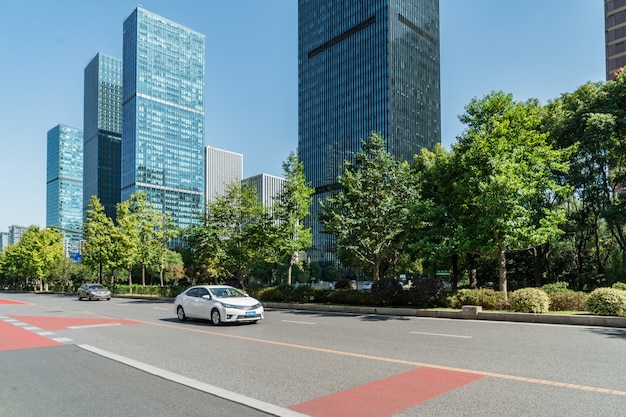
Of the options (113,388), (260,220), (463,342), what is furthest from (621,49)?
(113,388)

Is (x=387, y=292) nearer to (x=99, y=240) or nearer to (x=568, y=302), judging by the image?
(x=568, y=302)

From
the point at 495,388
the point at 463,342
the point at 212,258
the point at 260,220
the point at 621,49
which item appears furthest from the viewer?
the point at 621,49

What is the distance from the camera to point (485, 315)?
17.0 metres

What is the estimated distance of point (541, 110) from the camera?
27453 mm

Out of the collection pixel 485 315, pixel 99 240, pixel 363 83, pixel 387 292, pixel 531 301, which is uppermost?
pixel 363 83

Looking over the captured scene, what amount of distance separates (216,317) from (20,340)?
5947 mm

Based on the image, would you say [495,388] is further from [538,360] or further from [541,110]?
[541,110]

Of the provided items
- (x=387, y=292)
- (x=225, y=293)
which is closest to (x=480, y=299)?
(x=387, y=292)

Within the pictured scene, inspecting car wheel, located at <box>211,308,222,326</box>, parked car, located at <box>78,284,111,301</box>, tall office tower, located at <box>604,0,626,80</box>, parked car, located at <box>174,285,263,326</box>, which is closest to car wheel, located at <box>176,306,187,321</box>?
parked car, located at <box>174,285,263,326</box>

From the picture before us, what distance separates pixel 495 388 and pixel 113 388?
592 centimetres

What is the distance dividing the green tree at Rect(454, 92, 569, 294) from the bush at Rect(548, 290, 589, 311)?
2602 mm

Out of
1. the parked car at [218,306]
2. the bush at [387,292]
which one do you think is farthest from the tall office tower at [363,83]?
the parked car at [218,306]

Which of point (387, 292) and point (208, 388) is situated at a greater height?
point (208, 388)

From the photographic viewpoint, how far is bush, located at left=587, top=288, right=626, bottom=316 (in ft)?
47.3
